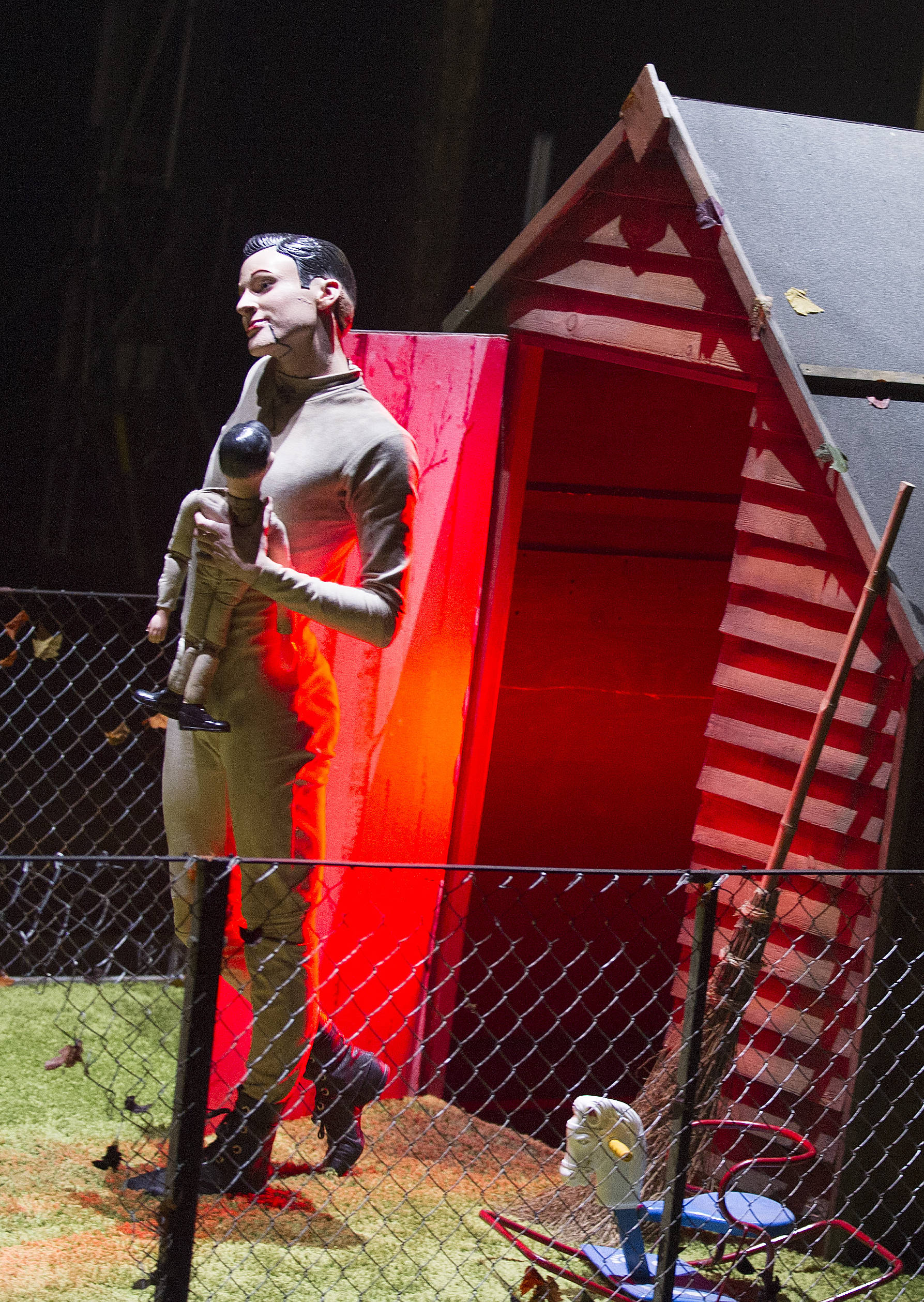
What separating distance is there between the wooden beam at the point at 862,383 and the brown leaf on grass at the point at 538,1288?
2360 mm

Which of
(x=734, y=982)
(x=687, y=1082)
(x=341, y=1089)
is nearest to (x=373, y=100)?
(x=341, y=1089)

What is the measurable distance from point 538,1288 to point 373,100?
339 inches

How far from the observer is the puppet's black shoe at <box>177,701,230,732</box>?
13.1 ft

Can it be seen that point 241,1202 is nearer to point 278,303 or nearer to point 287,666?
point 287,666

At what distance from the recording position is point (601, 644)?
5.77 meters

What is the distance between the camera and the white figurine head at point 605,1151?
12.0 feet

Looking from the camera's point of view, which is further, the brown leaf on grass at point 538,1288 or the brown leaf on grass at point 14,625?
the brown leaf on grass at point 14,625

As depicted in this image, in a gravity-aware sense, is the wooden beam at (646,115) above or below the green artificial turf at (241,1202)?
above

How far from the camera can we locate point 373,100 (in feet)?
34.3

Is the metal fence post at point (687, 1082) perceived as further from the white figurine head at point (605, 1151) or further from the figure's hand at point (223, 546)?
the figure's hand at point (223, 546)

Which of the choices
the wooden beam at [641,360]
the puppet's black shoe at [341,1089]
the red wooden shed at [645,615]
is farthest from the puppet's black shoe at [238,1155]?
the wooden beam at [641,360]

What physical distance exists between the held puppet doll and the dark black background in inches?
235

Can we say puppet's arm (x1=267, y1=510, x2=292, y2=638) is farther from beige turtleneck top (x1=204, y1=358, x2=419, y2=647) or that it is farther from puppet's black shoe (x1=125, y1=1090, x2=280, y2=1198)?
puppet's black shoe (x1=125, y1=1090, x2=280, y2=1198)

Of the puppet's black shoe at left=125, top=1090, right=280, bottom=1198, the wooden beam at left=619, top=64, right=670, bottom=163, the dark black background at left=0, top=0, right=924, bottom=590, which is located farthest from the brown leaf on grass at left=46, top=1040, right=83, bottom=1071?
Result: the dark black background at left=0, top=0, right=924, bottom=590
